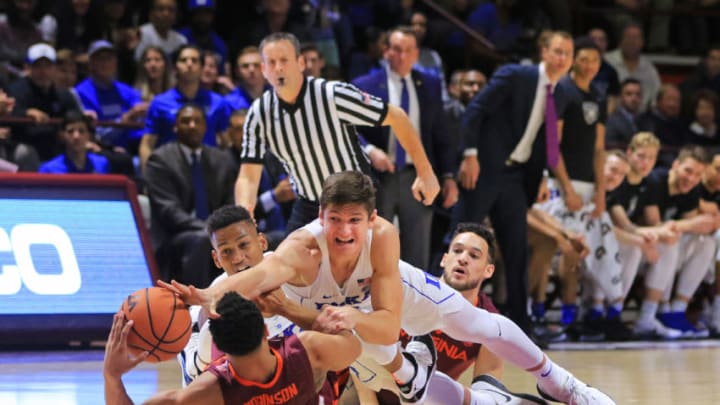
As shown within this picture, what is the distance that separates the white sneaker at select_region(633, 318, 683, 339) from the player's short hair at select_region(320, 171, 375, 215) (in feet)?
16.0

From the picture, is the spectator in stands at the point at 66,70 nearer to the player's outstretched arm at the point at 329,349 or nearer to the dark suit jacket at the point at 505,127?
the dark suit jacket at the point at 505,127

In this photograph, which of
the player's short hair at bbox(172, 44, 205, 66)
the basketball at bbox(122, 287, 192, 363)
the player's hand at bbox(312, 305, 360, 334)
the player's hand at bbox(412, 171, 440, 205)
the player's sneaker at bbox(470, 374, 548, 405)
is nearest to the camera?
the basketball at bbox(122, 287, 192, 363)

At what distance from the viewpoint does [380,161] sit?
661 centimetres

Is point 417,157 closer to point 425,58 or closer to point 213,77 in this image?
point 213,77

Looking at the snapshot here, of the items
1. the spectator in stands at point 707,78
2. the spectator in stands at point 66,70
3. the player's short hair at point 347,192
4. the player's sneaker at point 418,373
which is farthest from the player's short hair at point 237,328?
the spectator in stands at point 707,78

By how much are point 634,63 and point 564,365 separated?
5.69m

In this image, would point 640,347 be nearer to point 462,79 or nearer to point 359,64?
point 462,79

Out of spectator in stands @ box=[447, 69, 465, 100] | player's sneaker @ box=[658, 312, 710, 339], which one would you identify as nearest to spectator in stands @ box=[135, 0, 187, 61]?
spectator in stands @ box=[447, 69, 465, 100]

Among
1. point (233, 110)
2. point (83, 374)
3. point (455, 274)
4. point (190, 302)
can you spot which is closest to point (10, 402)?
point (83, 374)

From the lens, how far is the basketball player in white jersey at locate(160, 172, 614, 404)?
3.90 m

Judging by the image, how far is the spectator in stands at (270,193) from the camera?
7.68 m

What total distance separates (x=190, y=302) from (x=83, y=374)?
2284 mm

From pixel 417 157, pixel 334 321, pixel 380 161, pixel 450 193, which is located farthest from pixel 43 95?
pixel 334 321

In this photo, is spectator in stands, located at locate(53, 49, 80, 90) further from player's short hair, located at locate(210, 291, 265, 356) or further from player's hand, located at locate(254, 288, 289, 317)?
player's short hair, located at locate(210, 291, 265, 356)
